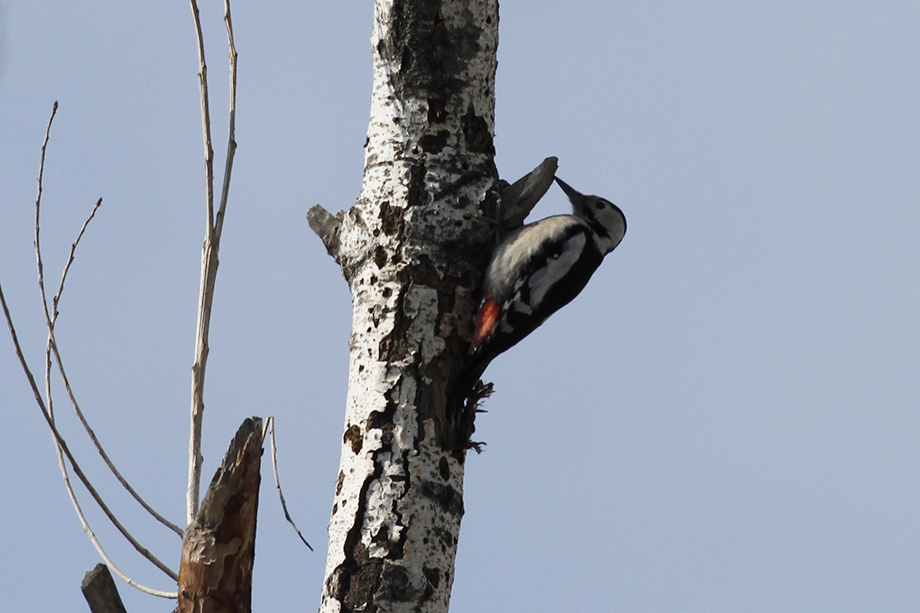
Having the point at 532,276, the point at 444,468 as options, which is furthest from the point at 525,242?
the point at 444,468

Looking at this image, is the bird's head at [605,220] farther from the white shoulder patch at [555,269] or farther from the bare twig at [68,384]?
the bare twig at [68,384]

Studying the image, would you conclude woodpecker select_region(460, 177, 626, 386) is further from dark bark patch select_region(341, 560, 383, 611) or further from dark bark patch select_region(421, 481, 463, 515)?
dark bark patch select_region(341, 560, 383, 611)

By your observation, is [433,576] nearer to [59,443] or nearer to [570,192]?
[59,443]

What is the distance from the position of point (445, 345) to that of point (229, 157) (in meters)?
0.82

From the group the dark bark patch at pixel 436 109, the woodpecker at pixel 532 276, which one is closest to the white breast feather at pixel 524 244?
the woodpecker at pixel 532 276

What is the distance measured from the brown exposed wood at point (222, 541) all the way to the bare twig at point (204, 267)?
0.10m

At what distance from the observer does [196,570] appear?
6.91 ft

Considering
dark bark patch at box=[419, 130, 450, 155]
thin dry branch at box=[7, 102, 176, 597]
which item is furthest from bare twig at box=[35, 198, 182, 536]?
dark bark patch at box=[419, 130, 450, 155]

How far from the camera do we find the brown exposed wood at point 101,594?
2113 millimetres

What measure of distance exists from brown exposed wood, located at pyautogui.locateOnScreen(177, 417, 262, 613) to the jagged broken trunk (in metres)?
0.42

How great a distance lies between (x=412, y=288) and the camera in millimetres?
2824

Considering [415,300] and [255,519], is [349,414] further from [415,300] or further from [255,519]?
[255,519]

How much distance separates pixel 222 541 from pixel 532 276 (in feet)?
5.68

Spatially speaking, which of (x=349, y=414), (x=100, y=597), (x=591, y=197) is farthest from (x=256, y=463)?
(x=591, y=197)
